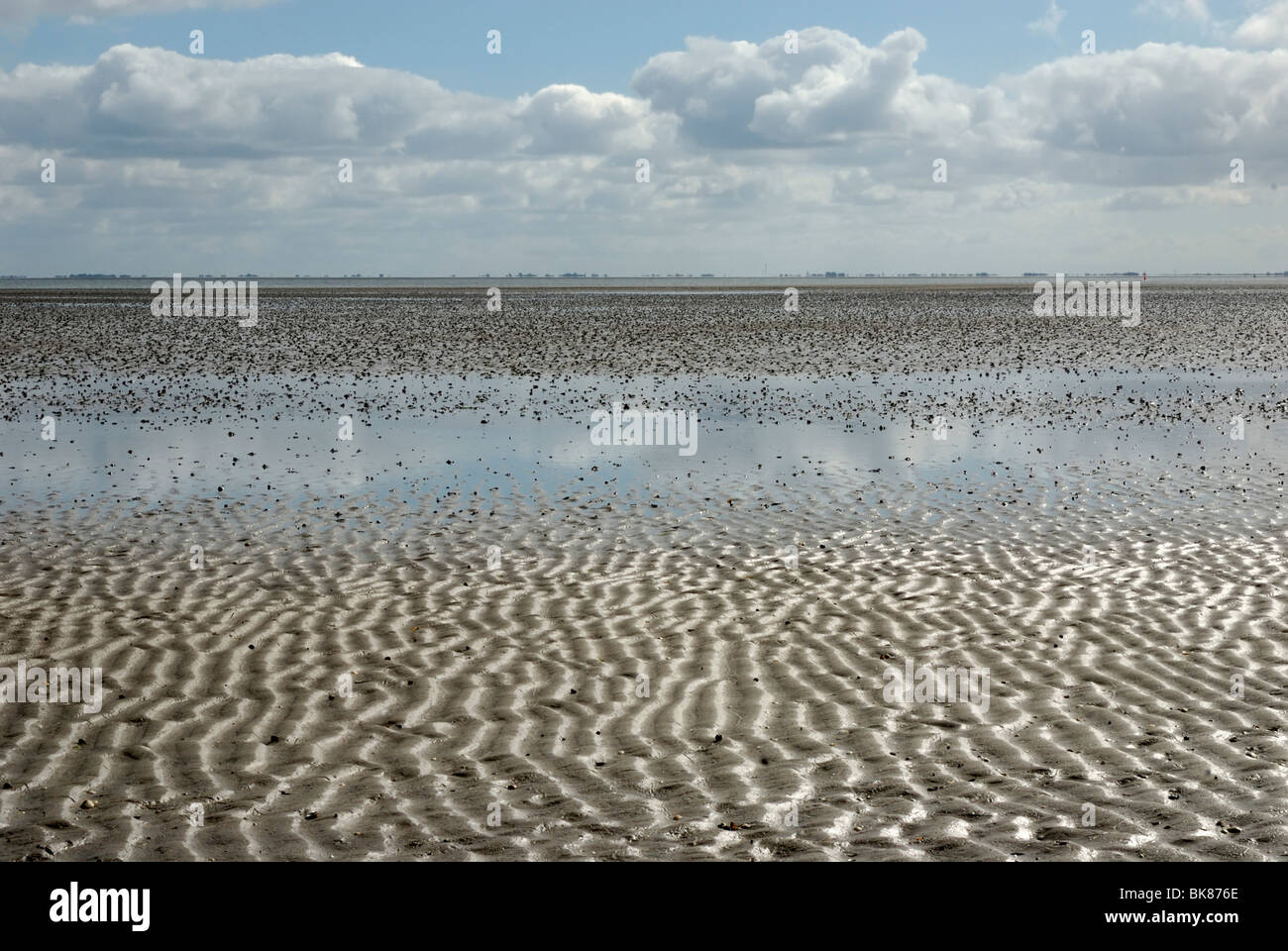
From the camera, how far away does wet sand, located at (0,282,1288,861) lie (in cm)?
724

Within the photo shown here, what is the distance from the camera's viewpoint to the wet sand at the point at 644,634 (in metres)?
7.24

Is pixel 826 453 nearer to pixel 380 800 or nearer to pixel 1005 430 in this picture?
pixel 1005 430

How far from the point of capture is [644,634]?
36.3ft

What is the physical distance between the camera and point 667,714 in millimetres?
9070
